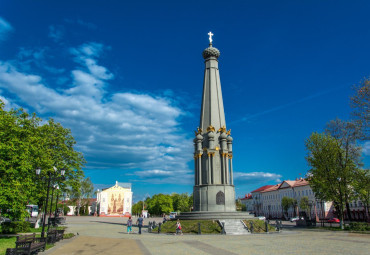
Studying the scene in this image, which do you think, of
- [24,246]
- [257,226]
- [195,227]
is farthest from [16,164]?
→ [257,226]

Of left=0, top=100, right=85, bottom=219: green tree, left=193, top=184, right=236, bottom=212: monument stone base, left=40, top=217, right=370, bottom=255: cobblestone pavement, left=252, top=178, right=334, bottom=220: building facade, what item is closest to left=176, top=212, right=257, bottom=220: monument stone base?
left=193, top=184, right=236, bottom=212: monument stone base

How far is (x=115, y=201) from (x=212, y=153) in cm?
7077

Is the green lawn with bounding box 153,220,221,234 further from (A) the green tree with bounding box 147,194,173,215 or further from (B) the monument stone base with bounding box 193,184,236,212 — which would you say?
(A) the green tree with bounding box 147,194,173,215

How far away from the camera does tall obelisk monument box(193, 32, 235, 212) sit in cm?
2770

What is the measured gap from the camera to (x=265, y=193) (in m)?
105

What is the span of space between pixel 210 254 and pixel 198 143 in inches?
734

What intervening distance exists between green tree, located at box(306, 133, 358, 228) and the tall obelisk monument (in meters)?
11.0

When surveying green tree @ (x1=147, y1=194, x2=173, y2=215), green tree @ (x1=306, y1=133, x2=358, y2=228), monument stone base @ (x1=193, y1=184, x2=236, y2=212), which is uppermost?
green tree @ (x1=306, y1=133, x2=358, y2=228)

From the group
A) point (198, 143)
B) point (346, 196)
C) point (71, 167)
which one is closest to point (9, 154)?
point (71, 167)

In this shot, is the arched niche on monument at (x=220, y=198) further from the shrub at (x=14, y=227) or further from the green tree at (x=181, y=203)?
the green tree at (x=181, y=203)

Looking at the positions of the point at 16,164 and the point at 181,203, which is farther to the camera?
the point at 181,203

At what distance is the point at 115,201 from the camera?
91125 millimetres

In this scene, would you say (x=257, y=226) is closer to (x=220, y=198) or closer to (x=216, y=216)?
(x=216, y=216)

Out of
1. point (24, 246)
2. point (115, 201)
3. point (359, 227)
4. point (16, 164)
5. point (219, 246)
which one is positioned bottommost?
point (359, 227)
